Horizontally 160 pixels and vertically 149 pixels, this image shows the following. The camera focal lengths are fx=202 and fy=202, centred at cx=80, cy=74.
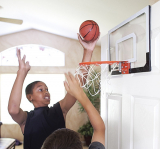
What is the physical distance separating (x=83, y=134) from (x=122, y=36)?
3950mm

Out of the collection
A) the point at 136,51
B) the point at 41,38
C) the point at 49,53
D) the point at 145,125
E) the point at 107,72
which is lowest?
the point at 145,125

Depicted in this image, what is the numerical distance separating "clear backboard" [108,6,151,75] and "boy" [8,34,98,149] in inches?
7.9

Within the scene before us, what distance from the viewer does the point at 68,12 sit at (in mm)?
3547

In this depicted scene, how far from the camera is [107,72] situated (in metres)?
1.83

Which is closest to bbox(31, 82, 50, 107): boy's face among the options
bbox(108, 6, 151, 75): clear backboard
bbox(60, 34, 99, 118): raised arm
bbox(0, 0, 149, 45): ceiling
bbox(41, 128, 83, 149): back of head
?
bbox(60, 34, 99, 118): raised arm

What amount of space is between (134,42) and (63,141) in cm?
83

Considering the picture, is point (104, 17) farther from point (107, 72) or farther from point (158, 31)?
point (158, 31)

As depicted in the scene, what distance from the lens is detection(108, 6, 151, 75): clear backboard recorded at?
125cm

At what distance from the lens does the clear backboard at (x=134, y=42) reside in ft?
4.09

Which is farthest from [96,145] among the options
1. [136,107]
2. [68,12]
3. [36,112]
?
[68,12]

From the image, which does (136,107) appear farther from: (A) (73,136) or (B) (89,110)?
(A) (73,136)

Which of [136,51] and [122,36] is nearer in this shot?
[136,51]

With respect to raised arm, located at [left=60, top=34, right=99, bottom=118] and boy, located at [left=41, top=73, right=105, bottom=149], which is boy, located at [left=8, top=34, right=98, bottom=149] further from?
boy, located at [left=41, top=73, right=105, bottom=149]

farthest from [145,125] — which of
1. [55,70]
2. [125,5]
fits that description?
[55,70]
